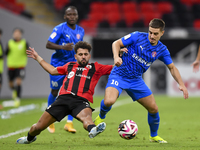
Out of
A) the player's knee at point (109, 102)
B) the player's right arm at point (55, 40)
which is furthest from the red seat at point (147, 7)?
the player's knee at point (109, 102)

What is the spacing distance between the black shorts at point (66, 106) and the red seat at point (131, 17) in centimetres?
1490

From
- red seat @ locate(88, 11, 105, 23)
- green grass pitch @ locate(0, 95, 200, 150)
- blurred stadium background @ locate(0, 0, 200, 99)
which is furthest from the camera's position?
red seat @ locate(88, 11, 105, 23)

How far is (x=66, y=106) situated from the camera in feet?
17.6

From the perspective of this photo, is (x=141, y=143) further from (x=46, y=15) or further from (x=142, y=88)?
(x=46, y=15)

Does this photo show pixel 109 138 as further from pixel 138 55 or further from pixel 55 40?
pixel 55 40

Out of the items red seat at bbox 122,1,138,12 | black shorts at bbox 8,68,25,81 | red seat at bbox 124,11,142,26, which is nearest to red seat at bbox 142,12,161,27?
red seat at bbox 124,11,142,26

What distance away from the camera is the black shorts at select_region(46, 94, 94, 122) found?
17.3 feet

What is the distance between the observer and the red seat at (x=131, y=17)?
20.0 m

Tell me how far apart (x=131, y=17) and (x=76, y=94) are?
1531 cm

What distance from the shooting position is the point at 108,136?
6.52 metres

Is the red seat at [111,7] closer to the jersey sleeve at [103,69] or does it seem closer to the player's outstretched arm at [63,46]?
the player's outstretched arm at [63,46]

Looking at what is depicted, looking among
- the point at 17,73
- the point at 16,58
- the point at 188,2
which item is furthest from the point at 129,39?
the point at 188,2

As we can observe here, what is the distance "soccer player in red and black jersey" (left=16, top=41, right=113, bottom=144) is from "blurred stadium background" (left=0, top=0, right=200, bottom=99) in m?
10.7

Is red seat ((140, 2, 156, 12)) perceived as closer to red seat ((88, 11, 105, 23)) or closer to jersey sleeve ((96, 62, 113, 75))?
red seat ((88, 11, 105, 23))
